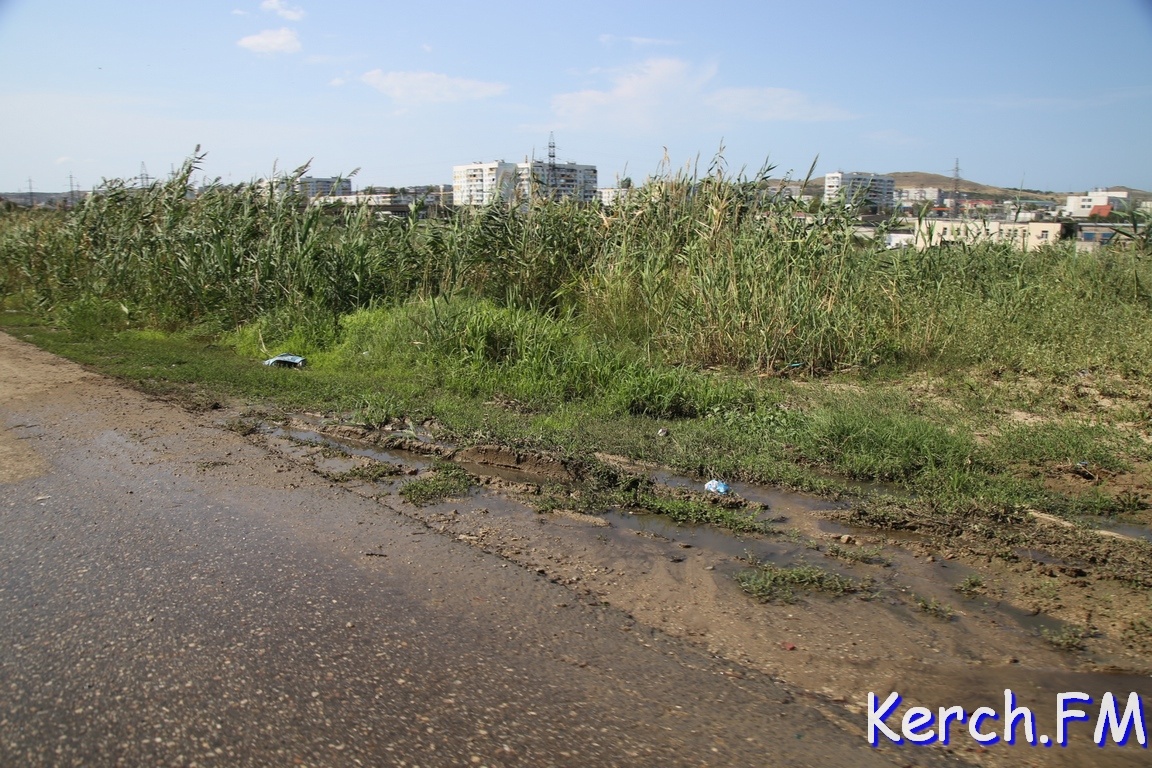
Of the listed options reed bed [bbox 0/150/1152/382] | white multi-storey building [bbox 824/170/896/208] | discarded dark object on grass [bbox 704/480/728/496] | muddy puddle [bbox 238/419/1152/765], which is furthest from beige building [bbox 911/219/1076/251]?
muddy puddle [bbox 238/419/1152/765]

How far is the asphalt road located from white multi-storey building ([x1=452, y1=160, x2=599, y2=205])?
8285 millimetres

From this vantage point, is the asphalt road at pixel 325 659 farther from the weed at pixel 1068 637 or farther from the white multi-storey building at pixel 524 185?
the white multi-storey building at pixel 524 185

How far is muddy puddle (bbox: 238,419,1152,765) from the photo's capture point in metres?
3.47

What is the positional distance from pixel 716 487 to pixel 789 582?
1.52 metres

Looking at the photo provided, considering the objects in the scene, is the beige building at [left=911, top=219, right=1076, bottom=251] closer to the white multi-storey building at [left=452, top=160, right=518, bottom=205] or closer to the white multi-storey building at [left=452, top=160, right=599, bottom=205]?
the white multi-storey building at [left=452, top=160, right=599, bottom=205]

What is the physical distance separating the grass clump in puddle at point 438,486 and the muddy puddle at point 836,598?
0.08m

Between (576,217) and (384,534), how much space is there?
8.50 m

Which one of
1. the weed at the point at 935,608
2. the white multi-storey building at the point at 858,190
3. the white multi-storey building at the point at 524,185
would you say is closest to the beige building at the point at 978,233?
the white multi-storey building at the point at 858,190

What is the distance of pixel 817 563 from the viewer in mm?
4656

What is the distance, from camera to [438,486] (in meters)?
5.87

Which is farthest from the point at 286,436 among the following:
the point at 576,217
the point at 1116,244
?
the point at 1116,244

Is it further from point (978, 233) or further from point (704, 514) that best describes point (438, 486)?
point (978, 233)

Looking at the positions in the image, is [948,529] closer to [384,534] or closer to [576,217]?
[384,534]

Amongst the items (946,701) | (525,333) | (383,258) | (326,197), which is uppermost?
(326,197)
